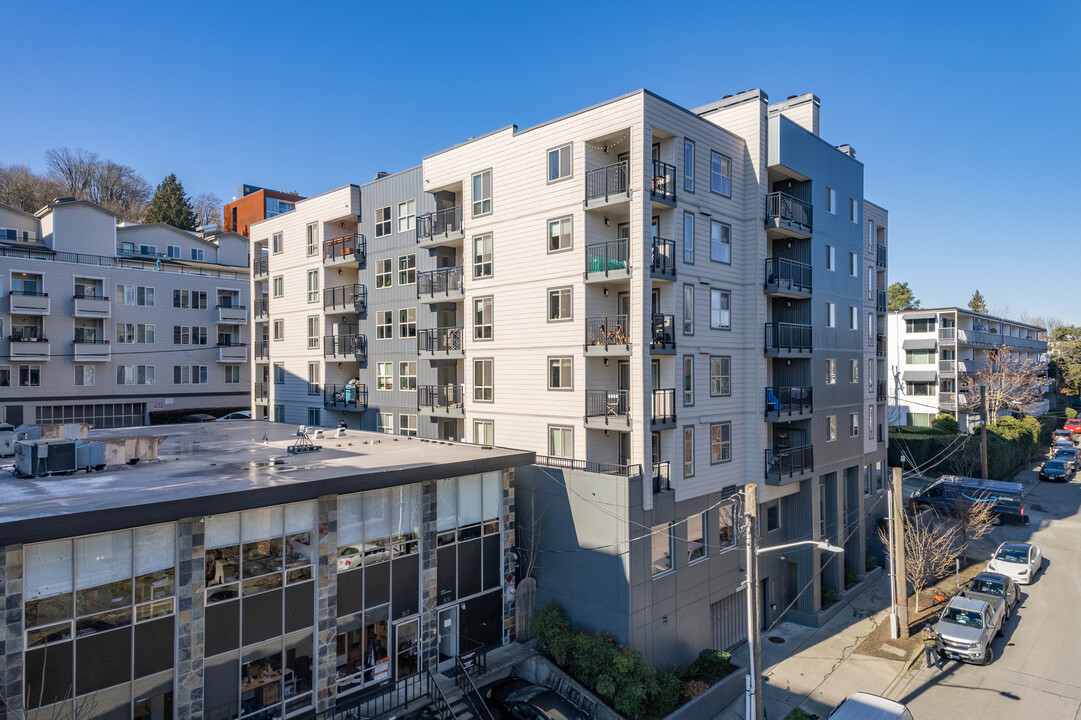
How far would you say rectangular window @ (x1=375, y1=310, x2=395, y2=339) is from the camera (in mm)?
31259

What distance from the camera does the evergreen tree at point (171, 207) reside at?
66.6 metres

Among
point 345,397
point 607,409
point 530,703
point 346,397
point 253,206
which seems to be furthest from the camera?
point 253,206

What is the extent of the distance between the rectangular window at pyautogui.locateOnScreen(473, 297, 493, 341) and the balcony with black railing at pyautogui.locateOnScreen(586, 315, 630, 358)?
17.0ft

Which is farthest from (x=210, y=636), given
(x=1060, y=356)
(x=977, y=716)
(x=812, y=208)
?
(x=1060, y=356)

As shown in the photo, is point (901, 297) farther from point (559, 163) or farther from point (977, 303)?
point (559, 163)

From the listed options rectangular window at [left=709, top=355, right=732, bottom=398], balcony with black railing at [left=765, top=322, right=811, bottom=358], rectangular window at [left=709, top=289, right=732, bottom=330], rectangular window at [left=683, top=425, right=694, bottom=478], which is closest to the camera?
rectangular window at [left=683, top=425, right=694, bottom=478]

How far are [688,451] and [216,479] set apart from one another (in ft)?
51.0

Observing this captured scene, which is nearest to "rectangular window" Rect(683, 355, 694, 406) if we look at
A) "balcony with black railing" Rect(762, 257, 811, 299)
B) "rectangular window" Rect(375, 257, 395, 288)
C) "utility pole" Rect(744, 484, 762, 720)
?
"balcony with black railing" Rect(762, 257, 811, 299)

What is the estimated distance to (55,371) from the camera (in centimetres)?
4353

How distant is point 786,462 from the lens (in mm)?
25984

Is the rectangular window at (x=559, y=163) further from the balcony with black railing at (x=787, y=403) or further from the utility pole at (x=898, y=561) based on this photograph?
the utility pole at (x=898, y=561)

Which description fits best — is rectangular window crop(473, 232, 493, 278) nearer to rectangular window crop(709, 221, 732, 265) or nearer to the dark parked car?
rectangular window crop(709, 221, 732, 265)

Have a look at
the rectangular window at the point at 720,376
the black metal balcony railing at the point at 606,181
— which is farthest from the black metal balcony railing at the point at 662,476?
the black metal balcony railing at the point at 606,181

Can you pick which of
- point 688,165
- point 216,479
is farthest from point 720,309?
point 216,479
